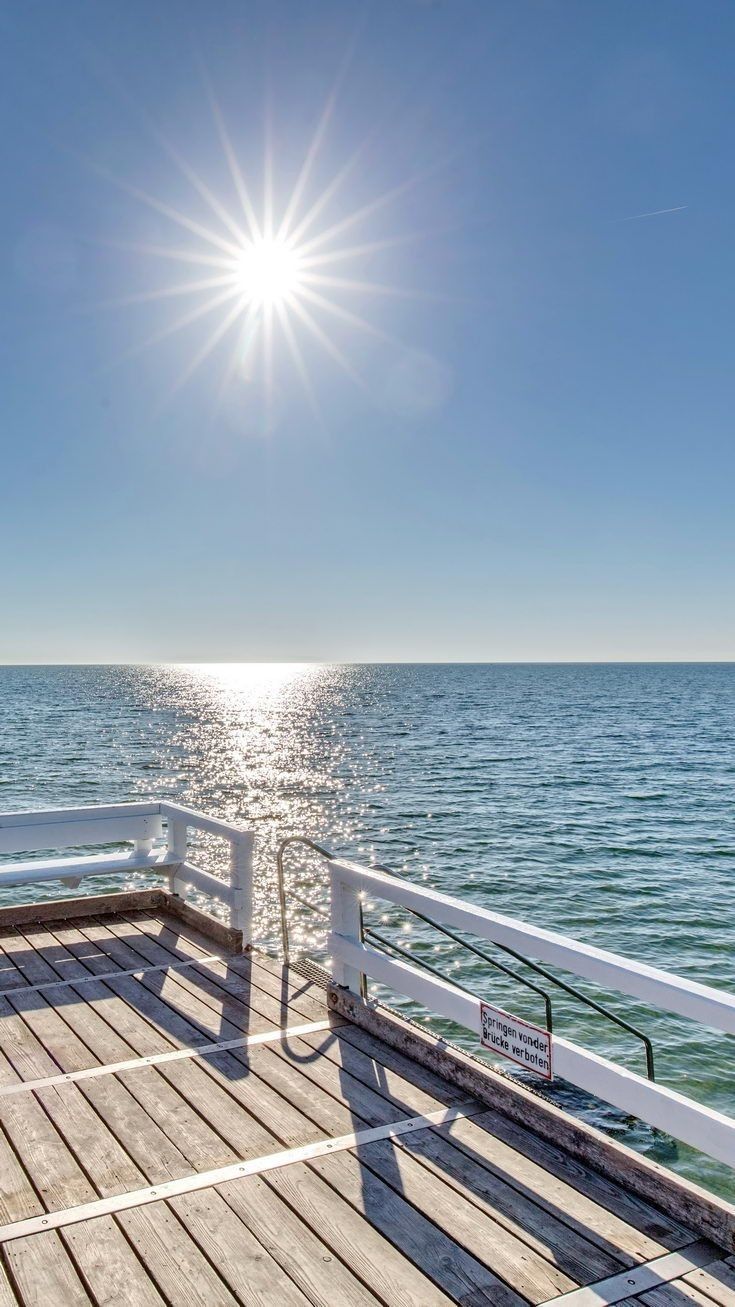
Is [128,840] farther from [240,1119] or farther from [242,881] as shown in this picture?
[240,1119]

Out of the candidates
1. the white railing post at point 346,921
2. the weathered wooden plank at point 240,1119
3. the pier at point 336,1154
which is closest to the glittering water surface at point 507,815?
the white railing post at point 346,921

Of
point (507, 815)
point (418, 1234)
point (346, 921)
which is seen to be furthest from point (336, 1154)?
point (507, 815)

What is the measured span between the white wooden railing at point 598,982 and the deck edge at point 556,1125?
0.67 ft

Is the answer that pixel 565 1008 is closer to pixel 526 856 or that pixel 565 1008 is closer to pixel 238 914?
pixel 238 914

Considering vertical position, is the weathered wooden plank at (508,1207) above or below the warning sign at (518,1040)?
below

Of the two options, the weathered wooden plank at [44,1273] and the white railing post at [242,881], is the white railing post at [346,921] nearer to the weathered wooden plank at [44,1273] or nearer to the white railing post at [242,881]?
the white railing post at [242,881]

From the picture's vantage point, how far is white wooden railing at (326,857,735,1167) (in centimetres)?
300

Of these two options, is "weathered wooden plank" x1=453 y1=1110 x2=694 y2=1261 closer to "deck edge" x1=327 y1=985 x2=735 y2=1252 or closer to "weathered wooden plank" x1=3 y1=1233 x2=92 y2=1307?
"deck edge" x1=327 y1=985 x2=735 y2=1252

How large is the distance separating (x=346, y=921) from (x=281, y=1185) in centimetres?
197

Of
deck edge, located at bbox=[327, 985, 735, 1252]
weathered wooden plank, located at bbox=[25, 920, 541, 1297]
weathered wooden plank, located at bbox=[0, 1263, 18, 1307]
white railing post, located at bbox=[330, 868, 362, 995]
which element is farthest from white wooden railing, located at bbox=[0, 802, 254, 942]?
weathered wooden plank, located at bbox=[0, 1263, 18, 1307]

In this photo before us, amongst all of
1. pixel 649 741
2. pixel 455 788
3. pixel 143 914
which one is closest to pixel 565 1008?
pixel 143 914

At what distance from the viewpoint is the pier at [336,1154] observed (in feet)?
9.29

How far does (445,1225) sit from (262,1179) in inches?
31.2

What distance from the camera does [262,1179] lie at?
134 inches
